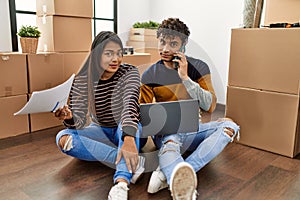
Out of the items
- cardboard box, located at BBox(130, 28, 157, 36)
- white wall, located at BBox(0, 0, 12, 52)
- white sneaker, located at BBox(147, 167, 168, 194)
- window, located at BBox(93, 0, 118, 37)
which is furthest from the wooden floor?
window, located at BBox(93, 0, 118, 37)

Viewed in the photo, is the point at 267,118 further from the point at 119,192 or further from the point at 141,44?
the point at 141,44

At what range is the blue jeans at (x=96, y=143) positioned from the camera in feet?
4.34

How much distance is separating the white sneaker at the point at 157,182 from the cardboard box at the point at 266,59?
2.90ft

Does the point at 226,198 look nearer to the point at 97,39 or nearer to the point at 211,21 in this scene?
the point at 97,39

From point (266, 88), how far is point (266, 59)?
0.17 m

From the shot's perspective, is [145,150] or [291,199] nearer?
[291,199]

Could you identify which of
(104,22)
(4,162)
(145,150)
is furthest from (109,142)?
(104,22)

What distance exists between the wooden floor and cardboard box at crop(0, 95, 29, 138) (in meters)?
0.19

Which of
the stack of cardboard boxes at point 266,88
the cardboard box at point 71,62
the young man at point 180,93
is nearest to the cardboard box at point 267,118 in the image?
the stack of cardboard boxes at point 266,88

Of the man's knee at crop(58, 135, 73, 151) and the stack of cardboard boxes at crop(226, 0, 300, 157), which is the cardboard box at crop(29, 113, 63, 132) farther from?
the stack of cardboard boxes at crop(226, 0, 300, 157)

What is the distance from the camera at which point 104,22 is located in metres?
3.11

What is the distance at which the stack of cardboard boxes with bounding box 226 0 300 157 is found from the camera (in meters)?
1.59

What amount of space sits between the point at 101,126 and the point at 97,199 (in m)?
0.40

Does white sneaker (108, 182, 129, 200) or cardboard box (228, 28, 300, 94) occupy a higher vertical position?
cardboard box (228, 28, 300, 94)
